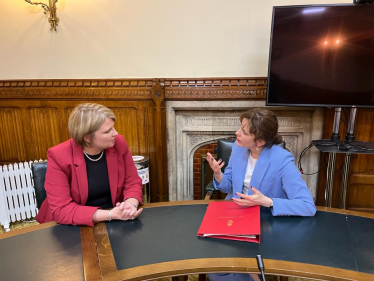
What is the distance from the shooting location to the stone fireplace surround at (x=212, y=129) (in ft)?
8.90

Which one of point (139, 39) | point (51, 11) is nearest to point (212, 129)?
point (139, 39)

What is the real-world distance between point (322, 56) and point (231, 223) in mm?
1678

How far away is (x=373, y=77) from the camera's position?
7.13 ft

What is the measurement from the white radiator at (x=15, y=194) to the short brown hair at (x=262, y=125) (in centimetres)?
233

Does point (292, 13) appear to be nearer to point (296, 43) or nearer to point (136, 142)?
point (296, 43)

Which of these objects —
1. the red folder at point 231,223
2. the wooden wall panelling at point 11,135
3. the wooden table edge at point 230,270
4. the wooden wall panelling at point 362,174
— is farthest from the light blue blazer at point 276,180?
the wooden wall panelling at point 11,135

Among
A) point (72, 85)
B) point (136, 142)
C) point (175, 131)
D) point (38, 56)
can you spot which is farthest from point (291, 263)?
point (38, 56)

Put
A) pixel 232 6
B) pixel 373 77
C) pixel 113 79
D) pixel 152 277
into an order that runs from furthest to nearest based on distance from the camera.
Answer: pixel 113 79, pixel 232 6, pixel 373 77, pixel 152 277

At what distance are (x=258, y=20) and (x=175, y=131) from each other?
1.32 m

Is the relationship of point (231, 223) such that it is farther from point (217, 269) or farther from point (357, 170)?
point (357, 170)

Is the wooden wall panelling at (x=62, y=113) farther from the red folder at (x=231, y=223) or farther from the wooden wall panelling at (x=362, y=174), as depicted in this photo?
the wooden wall panelling at (x=362, y=174)

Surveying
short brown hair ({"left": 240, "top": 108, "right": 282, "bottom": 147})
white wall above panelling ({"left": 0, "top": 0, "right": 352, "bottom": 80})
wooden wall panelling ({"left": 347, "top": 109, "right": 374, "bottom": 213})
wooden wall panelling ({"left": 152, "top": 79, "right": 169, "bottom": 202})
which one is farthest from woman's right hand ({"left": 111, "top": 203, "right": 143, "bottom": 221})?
wooden wall panelling ({"left": 347, "top": 109, "right": 374, "bottom": 213})

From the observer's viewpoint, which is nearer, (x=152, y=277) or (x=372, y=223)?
(x=152, y=277)

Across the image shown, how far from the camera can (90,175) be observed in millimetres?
1585
